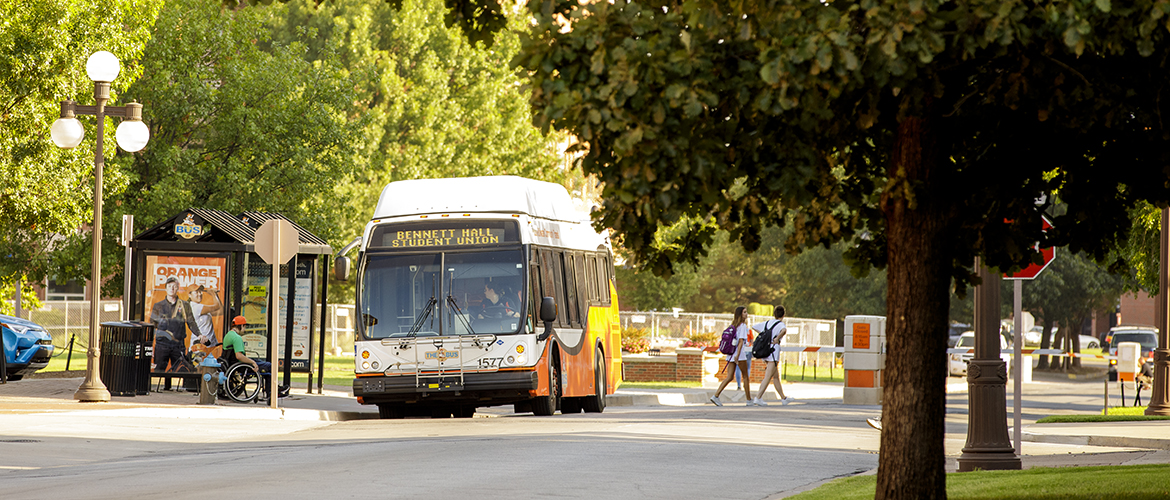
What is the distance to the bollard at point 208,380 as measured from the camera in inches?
→ 754

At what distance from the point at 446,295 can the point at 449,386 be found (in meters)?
1.22

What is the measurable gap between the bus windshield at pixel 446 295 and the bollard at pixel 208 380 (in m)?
2.44

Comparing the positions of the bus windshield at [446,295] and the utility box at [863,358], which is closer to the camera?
the bus windshield at [446,295]

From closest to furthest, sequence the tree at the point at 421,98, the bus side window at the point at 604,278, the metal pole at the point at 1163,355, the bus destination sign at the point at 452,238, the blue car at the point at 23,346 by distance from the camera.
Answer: the bus destination sign at the point at 452,238 < the metal pole at the point at 1163,355 < the bus side window at the point at 604,278 < the blue car at the point at 23,346 < the tree at the point at 421,98

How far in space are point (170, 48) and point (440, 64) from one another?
59.9ft

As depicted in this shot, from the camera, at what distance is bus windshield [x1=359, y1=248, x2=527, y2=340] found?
18.4 meters

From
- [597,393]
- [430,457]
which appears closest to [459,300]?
[597,393]

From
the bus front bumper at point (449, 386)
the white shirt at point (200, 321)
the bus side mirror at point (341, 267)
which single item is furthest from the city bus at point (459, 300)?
the white shirt at point (200, 321)

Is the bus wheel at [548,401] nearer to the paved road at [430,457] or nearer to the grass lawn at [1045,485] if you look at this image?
Result: the paved road at [430,457]

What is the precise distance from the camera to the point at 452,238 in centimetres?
1864

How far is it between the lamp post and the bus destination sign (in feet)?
12.8

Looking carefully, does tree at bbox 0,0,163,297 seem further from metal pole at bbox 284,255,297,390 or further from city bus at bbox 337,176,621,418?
city bus at bbox 337,176,621,418

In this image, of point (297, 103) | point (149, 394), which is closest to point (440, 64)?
point (297, 103)

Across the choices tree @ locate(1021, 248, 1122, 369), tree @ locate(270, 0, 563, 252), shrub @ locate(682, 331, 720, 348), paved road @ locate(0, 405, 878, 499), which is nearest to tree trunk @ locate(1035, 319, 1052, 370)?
tree @ locate(1021, 248, 1122, 369)
